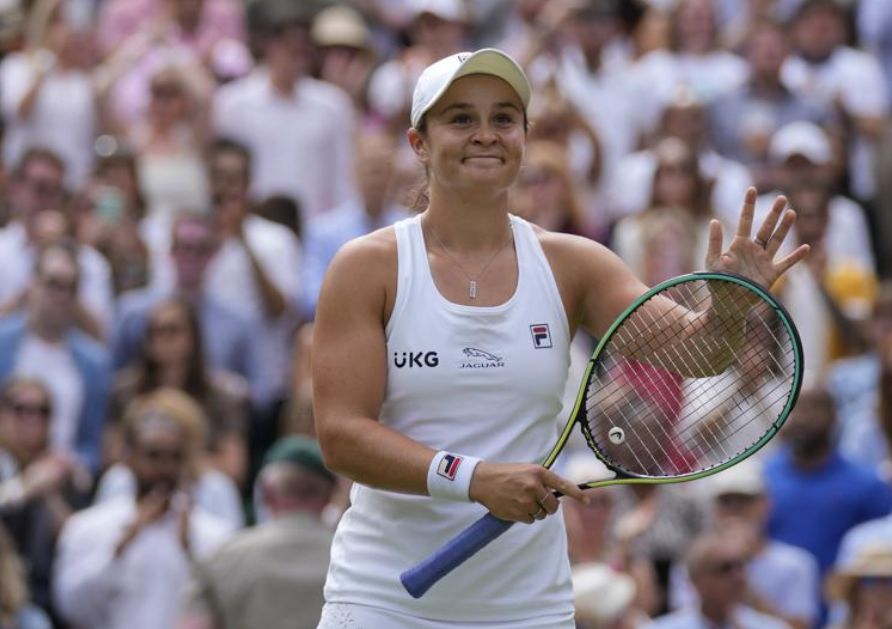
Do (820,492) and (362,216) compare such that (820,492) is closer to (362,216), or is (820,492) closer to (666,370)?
(362,216)

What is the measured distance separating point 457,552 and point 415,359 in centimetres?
44

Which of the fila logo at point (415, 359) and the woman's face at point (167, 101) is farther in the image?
the woman's face at point (167, 101)

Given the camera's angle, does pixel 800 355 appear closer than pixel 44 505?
Yes

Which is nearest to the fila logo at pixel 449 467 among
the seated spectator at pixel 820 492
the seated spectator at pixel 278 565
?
the seated spectator at pixel 278 565

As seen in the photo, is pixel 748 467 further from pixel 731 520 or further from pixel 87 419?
pixel 87 419

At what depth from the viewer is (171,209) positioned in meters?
11.8

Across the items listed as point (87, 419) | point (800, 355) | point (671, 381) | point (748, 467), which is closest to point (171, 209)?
point (87, 419)

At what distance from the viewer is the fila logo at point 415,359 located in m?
4.91

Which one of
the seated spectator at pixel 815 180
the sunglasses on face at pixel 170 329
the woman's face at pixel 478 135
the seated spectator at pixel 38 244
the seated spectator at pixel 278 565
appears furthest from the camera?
the seated spectator at pixel 815 180

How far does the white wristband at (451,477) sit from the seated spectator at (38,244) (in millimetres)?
5845

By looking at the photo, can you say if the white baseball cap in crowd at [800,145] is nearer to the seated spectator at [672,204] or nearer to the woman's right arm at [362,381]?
the seated spectator at [672,204]

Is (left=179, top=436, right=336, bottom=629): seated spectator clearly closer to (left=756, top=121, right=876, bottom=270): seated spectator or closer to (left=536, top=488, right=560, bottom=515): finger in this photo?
(left=536, top=488, right=560, bottom=515): finger

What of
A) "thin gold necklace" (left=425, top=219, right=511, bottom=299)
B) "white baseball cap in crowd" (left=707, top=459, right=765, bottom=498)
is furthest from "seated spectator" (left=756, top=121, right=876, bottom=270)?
"thin gold necklace" (left=425, top=219, right=511, bottom=299)

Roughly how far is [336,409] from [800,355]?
1.02 m
